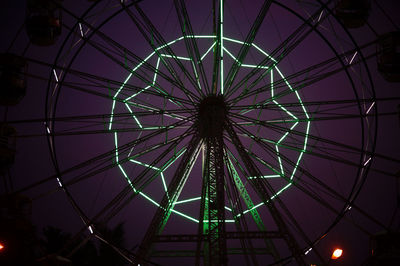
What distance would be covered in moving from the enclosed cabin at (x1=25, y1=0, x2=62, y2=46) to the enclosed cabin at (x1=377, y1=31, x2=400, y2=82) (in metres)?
10.5

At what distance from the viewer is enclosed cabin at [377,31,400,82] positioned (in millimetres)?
12570

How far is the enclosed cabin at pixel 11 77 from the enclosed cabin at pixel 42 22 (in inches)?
35.8

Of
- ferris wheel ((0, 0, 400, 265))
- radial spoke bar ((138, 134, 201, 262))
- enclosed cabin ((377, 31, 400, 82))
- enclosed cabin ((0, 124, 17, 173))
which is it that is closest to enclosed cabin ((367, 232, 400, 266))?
ferris wheel ((0, 0, 400, 265))

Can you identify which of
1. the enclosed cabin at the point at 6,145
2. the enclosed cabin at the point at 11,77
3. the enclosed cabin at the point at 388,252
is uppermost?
Result: the enclosed cabin at the point at 11,77

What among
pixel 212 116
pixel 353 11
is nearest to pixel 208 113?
pixel 212 116

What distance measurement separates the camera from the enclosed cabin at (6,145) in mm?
12609

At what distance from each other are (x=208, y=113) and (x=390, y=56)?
6225mm

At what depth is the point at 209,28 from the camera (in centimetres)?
2198

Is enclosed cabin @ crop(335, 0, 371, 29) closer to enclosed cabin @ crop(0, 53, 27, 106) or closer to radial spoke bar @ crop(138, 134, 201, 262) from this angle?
radial spoke bar @ crop(138, 134, 201, 262)

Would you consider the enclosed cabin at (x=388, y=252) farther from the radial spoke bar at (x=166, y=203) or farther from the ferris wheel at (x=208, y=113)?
the radial spoke bar at (x=166, y=203)

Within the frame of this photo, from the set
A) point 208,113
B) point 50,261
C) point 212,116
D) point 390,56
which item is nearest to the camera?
point 50,261

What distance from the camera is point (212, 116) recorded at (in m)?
13.6

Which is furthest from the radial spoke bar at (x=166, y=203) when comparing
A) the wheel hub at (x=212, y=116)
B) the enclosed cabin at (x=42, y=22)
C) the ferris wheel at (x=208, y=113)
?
the enclosed cabin at (x=42, y=22)

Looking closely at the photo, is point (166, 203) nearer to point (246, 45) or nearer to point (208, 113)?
A: point (208, 113)
